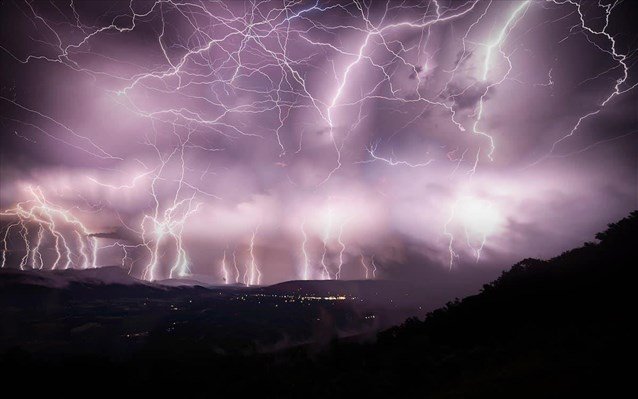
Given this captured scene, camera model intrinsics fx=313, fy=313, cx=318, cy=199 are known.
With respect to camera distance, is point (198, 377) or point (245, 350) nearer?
point (198, 377)

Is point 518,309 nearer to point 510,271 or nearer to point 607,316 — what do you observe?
point 607,316

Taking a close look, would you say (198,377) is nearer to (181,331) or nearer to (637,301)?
(637,301)

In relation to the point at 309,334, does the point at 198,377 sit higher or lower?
higher

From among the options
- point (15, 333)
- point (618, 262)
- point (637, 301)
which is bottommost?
point (15, 333)

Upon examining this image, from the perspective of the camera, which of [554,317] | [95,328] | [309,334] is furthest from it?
[95,328]

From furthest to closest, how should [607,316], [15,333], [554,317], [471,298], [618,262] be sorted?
[15,333], [471,298], [618,262], [554,317], [607,316]

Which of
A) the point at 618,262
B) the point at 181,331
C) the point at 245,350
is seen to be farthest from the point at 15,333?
the point at 618,262

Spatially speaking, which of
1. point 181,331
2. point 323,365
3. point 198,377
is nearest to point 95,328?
point 181,331
